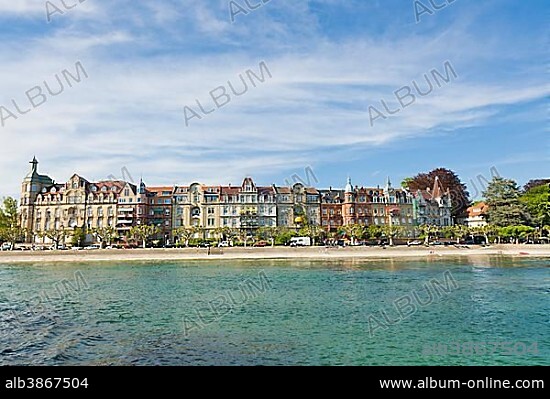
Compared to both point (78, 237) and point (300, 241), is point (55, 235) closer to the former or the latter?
point (78, 237)

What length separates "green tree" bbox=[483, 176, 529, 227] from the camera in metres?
64.4

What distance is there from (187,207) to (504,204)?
156 ft

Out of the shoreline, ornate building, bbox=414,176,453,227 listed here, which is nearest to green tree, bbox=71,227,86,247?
the shoreline

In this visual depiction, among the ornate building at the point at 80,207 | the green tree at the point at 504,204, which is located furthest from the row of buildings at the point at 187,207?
the green tree at the point at 504,204

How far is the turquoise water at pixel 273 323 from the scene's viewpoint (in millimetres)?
10266

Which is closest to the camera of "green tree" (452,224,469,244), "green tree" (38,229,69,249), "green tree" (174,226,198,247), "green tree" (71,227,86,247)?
"green tree" (38,229,69,249)

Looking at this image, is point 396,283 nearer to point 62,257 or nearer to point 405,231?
point 62,257

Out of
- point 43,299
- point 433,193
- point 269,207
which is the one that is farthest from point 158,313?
point 433,193

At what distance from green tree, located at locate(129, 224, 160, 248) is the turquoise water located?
112 feet

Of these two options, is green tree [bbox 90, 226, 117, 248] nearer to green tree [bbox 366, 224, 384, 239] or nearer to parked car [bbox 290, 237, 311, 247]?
parked car [bbox 290, 237, 311, 247]

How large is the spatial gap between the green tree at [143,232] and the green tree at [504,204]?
48.9m

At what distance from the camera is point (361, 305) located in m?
17.5

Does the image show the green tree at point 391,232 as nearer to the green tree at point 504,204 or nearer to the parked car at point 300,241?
the parked car at point 300,241

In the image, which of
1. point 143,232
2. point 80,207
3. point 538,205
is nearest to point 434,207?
point 538,205
